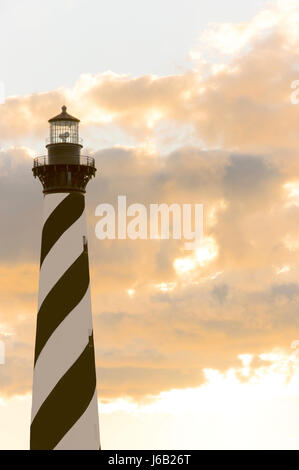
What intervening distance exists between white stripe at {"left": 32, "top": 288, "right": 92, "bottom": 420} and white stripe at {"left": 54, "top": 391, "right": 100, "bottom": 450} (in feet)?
7.81

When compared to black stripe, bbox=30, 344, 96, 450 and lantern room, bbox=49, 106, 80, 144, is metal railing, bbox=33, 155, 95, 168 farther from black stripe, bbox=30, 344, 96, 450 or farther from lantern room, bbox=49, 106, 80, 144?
black stripe, bbox=30, 344, 96, 450

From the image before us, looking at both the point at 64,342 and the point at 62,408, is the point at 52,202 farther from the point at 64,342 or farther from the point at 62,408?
the point at 62,408

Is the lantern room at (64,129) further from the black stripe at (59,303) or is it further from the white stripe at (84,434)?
the white stripe at (84,434)

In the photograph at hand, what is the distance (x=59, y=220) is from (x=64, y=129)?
612 cm

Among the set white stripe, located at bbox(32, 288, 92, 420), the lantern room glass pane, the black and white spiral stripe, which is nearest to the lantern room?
the lantern room glass pane

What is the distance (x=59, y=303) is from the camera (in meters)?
61.0

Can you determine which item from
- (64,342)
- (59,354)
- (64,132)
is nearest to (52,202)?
Answer: (64,132)

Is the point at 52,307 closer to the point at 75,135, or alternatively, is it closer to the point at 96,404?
the point at 96,404

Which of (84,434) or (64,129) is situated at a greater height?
(64,129)

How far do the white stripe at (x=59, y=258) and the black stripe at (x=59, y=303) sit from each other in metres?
0.26
